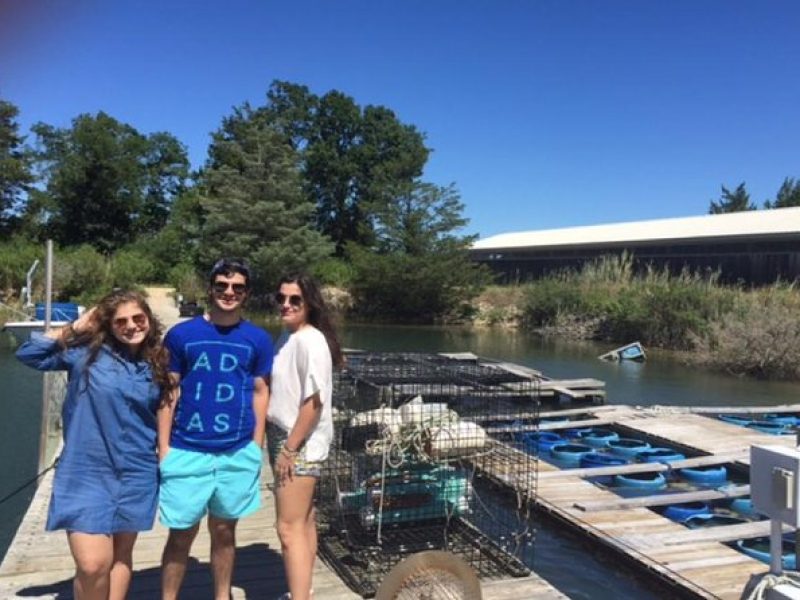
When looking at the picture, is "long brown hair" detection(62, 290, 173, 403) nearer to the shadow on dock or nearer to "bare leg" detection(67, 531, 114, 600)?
"bare leg" detection(67, 531, 114, 600)

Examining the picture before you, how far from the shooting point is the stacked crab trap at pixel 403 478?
425cm

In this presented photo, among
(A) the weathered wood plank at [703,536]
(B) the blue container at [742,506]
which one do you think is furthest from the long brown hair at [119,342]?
(B) the blue container at [742,506]

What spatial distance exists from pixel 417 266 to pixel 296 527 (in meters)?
30.6

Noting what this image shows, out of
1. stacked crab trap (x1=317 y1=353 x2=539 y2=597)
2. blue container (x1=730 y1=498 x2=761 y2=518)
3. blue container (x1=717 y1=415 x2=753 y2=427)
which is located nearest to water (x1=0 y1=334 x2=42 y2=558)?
stacked crab trap (x1=317 y1=353 x2=539 y2=597)

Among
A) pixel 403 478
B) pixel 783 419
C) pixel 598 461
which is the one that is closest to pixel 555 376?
pixel 783 419

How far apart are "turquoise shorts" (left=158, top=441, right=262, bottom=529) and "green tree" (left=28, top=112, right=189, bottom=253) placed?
3874cm

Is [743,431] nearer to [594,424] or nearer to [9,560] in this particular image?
[594,424]

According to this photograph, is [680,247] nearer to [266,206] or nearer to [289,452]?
[266,206]

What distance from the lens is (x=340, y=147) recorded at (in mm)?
45625

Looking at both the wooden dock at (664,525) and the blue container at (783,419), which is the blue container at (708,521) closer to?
the wooden dock at (664,525)

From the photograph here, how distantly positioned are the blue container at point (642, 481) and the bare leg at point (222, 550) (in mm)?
5925

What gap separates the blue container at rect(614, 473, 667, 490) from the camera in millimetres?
8047

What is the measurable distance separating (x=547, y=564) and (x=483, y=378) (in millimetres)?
2346

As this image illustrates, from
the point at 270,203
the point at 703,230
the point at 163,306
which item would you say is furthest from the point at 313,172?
the point at 703,230
